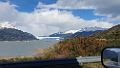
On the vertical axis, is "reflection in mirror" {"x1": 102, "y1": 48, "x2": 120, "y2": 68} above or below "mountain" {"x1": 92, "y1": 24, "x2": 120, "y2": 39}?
below

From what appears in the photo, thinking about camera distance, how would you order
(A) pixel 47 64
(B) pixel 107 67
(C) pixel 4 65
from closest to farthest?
(B) pixel 107 67
(C) pixel 4 65
(A) pixel 47 64

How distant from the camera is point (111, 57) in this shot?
281 cm

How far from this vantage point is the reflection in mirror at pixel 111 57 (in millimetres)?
2654

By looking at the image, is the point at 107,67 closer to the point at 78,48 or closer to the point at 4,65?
the point at 4,65

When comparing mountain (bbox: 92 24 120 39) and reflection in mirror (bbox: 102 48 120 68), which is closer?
reflection in mirror (bbox: 102 48 120 68)

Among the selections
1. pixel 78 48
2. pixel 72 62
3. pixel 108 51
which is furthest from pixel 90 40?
pixel 108 51

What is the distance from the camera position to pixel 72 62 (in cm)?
1418

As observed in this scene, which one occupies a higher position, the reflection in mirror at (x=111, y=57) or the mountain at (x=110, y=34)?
the mountain at (x=110, y=34)

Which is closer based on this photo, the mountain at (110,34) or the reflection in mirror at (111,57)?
the reflection in mirror at (111,57)

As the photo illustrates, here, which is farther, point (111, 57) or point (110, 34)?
point (110, 34)

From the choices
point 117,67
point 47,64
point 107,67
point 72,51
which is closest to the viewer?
point 117,67

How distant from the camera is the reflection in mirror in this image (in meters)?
2.65

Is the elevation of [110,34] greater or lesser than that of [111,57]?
greater

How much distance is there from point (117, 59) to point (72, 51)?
25695 mm
